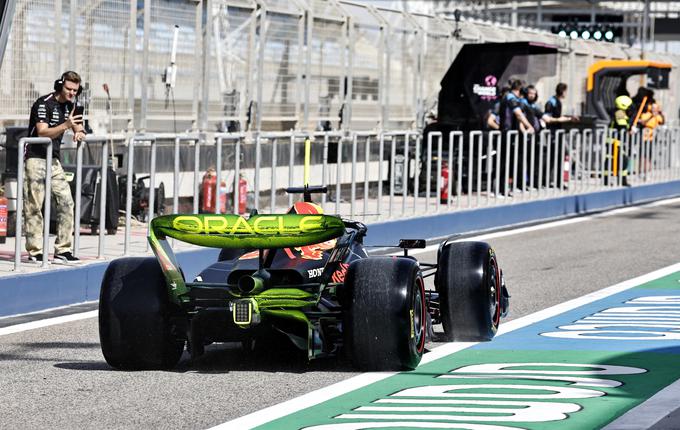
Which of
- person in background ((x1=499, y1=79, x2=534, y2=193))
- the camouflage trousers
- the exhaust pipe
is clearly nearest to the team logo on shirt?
person in background ((x1=499, y1=79, x2=534, y2=193))

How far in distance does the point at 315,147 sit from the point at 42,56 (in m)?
4.53

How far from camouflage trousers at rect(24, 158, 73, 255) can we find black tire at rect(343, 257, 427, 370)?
16.0 feet

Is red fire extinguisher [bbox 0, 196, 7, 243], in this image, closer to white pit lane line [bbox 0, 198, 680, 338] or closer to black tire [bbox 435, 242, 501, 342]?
white pit lane line [bbox 0, 198, 680, 338]

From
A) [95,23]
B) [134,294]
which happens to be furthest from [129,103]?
[134,294]

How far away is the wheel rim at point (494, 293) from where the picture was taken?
10.6 metres

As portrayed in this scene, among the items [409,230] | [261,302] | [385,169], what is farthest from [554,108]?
[261,302]

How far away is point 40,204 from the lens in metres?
13.4

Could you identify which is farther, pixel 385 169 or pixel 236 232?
pixel 385 169

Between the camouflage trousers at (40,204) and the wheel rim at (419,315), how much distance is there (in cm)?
487

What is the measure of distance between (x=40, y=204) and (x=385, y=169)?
7.15 meters

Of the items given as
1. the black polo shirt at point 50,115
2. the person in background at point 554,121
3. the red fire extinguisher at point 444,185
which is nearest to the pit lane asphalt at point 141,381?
the black polo shirt at point 50,115

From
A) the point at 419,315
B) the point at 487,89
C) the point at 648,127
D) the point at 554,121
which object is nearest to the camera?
the point at 419,315

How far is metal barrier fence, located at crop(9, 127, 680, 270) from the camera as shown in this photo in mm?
15078

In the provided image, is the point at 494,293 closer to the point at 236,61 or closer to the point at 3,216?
the point at 3,216
